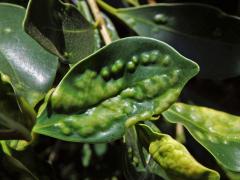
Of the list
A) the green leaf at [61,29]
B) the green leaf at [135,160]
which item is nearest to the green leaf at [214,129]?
the green leaf at [135,160]

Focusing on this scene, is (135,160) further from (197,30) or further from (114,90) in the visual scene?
(197,30)

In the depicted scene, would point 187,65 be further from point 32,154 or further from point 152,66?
point 32,154

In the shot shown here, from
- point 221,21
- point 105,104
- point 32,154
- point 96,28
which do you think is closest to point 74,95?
point 105,104

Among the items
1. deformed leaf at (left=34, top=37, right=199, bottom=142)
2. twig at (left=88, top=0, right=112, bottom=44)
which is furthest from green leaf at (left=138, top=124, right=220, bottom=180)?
twig at (left=88, top=0, right=112, bottom=44)

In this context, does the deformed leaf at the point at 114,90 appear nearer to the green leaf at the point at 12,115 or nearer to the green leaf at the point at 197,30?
the green leaf at the point at 12,115

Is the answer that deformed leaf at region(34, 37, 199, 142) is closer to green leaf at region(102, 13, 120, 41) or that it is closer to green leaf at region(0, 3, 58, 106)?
green leaf at region(0, 3, 58, 106)
